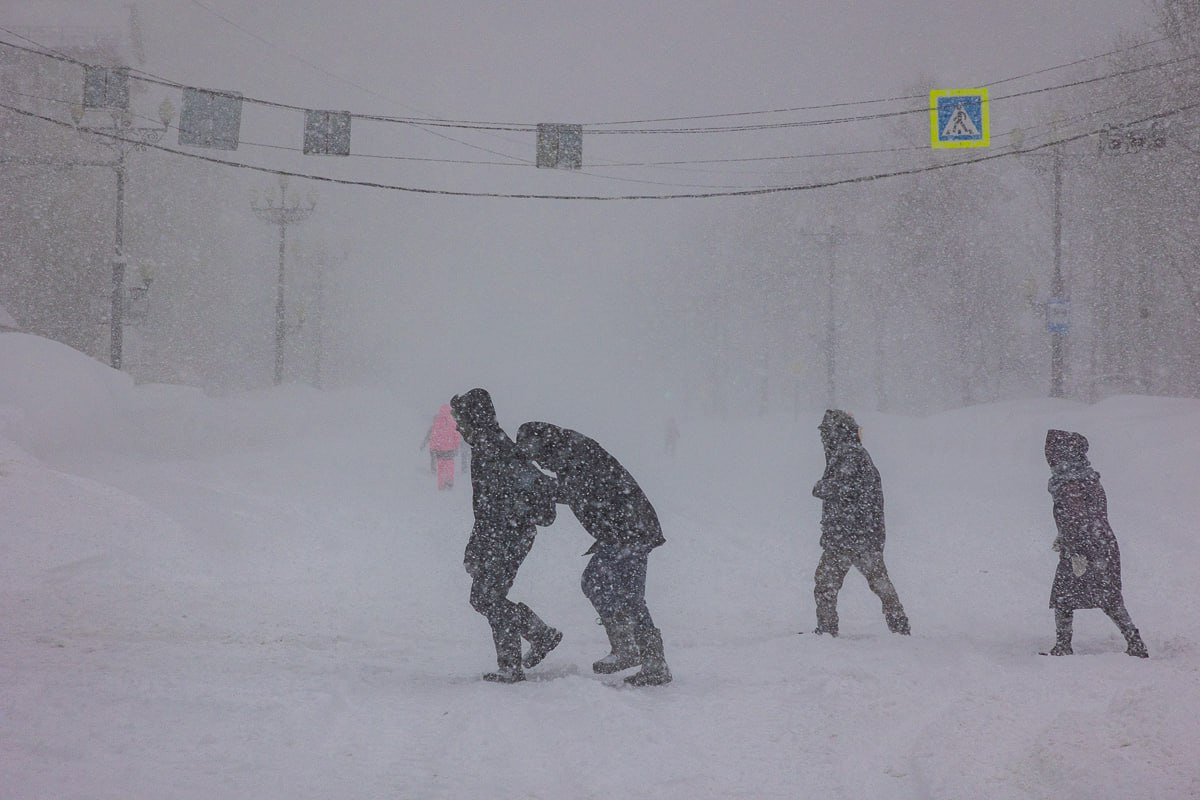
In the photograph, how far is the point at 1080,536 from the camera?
20.0 ft

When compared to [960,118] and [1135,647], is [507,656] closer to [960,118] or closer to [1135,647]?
[1135,647]

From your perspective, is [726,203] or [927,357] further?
[726,203]

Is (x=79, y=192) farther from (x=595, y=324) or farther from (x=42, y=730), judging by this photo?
(x=595, y=324)

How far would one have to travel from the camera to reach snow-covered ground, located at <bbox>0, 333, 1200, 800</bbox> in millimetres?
3674

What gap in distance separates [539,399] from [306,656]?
241 feet

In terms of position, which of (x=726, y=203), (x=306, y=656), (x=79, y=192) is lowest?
(x=306, y=656)

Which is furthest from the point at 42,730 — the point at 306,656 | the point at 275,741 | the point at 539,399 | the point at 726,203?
the point at 539,399

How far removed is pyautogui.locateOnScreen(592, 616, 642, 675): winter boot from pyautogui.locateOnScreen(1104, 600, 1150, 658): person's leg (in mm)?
3433

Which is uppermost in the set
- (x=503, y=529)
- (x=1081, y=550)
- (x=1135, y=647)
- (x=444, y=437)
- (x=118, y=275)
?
(x=118, y=275)

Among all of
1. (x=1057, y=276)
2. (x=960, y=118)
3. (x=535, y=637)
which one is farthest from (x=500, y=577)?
(x=1057, y=276)

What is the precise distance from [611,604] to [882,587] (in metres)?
2.56

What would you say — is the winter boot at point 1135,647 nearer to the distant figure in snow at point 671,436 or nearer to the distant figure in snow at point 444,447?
the distant figure in snow at point 444,447

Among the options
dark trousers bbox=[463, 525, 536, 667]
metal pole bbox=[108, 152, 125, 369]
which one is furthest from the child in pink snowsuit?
dark trousers bbox=[463, 525, 536, 667]

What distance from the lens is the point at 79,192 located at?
35.2 m
